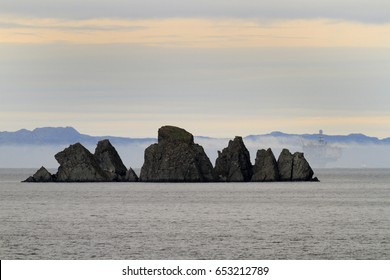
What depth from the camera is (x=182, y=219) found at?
128 metres

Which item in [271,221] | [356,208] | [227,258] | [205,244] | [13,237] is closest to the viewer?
[227,258]

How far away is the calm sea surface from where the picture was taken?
8956 centimetres

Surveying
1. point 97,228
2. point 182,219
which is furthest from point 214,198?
point 97,228

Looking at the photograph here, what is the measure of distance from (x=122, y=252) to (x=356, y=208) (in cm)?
7327

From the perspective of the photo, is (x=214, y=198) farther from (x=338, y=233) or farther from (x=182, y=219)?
(x=338, y=233)

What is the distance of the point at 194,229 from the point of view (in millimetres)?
111938

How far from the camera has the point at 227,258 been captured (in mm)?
85312

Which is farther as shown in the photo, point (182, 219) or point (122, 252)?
point (182, 219)

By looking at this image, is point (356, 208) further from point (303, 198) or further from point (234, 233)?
point (234, 233)

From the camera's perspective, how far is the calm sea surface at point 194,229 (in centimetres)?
8956

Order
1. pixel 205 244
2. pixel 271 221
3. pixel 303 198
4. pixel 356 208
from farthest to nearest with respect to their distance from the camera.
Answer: pixel 303 198 → pixel 356 208 → pixel 271 221 → pixel 205 244
